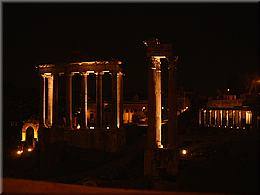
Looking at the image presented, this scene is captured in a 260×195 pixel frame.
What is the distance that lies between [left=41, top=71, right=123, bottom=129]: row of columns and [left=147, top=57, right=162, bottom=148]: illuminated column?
669 inches

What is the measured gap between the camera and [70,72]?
57031 mm

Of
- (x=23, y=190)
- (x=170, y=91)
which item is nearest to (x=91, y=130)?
(x=170, y=91)

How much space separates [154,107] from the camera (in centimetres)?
3678

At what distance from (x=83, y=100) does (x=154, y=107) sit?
22210mm

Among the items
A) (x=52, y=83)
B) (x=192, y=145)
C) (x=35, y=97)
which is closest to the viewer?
(x=192, y=145)

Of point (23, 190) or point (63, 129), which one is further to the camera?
point (63, 129)

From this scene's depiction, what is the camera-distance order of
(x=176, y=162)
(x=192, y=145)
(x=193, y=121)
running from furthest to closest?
(x=193, y=121) < (x=192, y=145) < (x=176, y=162)

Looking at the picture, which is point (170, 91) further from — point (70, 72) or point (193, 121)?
point (193, 121)

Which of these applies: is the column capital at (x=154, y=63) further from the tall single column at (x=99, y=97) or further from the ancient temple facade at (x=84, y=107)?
the tall single column at (x=99, y=97)

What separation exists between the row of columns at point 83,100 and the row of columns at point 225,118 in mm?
22034

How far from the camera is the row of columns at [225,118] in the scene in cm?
6606

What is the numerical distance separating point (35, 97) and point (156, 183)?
5206 centimetres

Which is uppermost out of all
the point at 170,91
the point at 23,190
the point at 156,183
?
the point at 170,91

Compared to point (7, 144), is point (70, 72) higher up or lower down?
higher up
